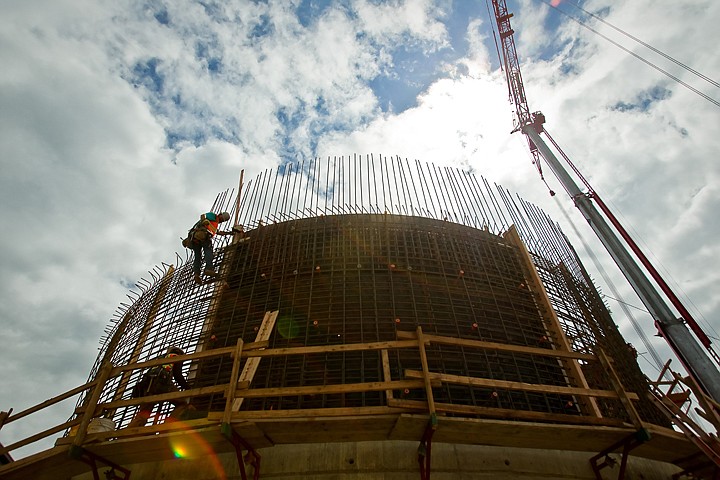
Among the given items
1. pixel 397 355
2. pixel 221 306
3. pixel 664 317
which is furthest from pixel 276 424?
pixel 664 317

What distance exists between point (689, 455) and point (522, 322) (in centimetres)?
357

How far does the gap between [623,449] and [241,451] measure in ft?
16.0

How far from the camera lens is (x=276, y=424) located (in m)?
4.99

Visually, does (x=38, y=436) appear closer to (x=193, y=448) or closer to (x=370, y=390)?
(x=193, y=448)

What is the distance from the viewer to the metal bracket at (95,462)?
5242mm

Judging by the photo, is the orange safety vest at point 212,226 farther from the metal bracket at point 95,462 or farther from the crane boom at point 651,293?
the crane boom at point 651,293

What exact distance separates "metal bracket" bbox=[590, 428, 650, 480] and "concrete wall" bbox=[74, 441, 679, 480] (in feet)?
0.35

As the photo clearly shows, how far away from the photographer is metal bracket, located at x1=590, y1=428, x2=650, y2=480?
519 centimetres

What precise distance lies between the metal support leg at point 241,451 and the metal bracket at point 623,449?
4517 millimetres

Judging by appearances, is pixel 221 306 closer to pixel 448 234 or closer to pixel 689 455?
pixel 448 234

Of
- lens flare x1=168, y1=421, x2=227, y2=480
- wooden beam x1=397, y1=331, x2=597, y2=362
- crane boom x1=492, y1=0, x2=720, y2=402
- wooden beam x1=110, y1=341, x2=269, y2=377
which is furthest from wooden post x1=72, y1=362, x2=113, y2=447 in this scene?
crane boom x1=492, y1=0, x2=720, y2=402

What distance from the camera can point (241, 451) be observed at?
18.3 feet

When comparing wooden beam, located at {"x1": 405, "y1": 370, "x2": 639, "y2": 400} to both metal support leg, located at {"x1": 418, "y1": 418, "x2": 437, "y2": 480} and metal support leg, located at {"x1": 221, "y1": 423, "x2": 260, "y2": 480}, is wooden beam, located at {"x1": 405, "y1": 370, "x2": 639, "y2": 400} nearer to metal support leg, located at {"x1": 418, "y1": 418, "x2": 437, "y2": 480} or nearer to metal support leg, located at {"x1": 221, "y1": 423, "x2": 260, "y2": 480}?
metal support leg, located at {"x1": 418, "y1": 418, "x2": 437, "y2": 480}

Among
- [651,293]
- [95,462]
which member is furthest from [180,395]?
[651,293]
